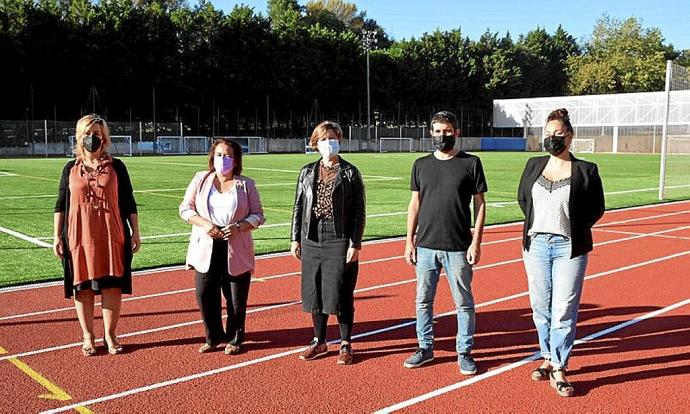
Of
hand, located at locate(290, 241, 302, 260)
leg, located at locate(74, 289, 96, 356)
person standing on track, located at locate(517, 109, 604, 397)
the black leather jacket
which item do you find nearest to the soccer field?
leg, located at locate(74, 289, 96, 356)

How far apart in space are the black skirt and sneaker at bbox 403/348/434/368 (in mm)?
651

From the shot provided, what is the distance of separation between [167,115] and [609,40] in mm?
63275

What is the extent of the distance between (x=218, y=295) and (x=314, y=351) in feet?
3.22

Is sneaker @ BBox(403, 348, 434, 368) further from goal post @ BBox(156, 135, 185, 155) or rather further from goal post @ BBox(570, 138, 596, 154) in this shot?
goal post @ BBox(570, 138, 596, 154)

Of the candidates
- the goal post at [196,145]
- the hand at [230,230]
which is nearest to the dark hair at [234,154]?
the hand at [230,230]

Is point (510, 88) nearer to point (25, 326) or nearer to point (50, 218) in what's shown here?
point (50, 218)

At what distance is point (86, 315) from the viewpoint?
5.85 metres

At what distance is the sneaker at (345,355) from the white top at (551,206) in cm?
182

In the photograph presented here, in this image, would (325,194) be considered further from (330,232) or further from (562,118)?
(562,118)

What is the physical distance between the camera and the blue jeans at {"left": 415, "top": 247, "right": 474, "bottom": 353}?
5312 mm

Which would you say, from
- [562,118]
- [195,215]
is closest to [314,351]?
[195,215]

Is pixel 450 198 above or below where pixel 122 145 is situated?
above

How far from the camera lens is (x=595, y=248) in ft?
37.5

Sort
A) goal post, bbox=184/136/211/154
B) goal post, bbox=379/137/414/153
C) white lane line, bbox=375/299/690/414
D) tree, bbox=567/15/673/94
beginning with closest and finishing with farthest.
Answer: white lane line, bbox=375/299/690/414 < goal post, bbox=184/136/211/154 < goal post, bbox=379/137/414/153 < tree, bbox=567/15/673/94
